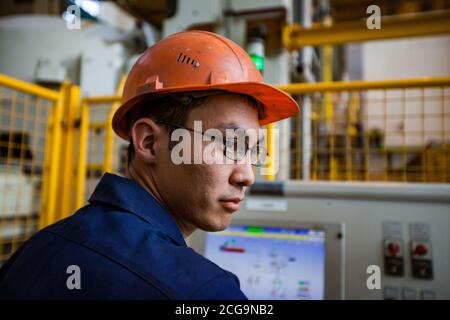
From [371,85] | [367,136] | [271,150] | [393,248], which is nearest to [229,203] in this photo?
[393,248]

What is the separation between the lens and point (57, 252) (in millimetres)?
814

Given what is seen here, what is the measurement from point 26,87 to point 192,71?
1444 mm

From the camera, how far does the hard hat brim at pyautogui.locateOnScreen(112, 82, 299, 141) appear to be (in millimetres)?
1038

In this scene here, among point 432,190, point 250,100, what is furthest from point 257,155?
point 432,190

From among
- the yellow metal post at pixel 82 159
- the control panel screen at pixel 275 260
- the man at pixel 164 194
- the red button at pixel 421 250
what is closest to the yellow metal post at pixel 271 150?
the control panel screen at pixel 275 260

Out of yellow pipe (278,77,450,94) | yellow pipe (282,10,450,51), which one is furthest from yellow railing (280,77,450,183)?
yellow pipe (282,10,450,51)

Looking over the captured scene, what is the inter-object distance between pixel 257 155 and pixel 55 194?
159cm

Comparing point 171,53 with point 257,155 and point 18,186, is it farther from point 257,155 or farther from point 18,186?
point 18,186

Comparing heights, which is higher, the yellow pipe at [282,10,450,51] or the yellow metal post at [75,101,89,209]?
the yellow pipe at [282,10,450,51]

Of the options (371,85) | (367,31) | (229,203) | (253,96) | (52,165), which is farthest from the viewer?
(367,31)

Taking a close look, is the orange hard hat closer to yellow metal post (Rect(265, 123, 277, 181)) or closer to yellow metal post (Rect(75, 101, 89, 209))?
yellow metal post (Rect(265, 123, 277, 181))

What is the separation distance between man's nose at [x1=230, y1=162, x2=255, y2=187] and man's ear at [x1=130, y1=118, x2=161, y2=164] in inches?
9.0

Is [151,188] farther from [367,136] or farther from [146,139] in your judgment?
[367,136]

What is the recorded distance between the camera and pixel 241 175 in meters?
1.06
